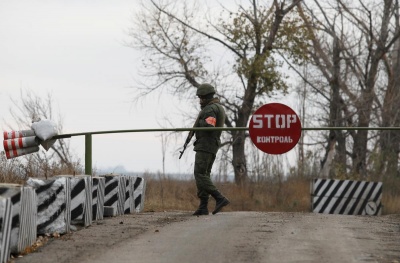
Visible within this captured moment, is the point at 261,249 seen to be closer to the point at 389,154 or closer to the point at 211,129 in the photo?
the point at 211,129

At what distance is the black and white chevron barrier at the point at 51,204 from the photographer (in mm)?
13719

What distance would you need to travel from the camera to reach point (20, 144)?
738 inches

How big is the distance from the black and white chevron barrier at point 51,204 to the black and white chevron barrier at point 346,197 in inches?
621

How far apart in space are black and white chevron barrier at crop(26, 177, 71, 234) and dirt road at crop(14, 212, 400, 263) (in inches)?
9.7

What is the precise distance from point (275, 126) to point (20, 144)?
13.9ft

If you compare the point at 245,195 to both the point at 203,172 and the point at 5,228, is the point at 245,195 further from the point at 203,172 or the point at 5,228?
the point at 5,228

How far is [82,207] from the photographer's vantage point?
15.2 m

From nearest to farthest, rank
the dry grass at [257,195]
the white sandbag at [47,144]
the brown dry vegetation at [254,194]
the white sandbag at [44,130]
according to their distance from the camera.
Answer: the white sandbag at [44,130]
the white sandbag at [47,144]
the brown dry vegetation at [254,194]
the dry grass at [257,195]

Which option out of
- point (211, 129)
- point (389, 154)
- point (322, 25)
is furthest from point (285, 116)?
point (322, 25)

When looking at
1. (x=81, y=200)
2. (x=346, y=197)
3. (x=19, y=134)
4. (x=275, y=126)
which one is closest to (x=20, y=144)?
(x=19, y=134)

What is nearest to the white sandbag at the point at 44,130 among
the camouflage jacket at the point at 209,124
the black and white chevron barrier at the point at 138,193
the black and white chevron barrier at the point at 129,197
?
the black and white chevron barrier at the point at 129,197

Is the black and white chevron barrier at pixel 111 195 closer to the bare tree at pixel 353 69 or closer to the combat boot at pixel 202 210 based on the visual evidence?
the combat boot at pixel 202 210

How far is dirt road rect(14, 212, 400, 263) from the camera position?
11.9 metres

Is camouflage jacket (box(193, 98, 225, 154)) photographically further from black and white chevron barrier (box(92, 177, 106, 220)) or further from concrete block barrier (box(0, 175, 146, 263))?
black and white chevron barrier (box(92, 177, 106, 220))
